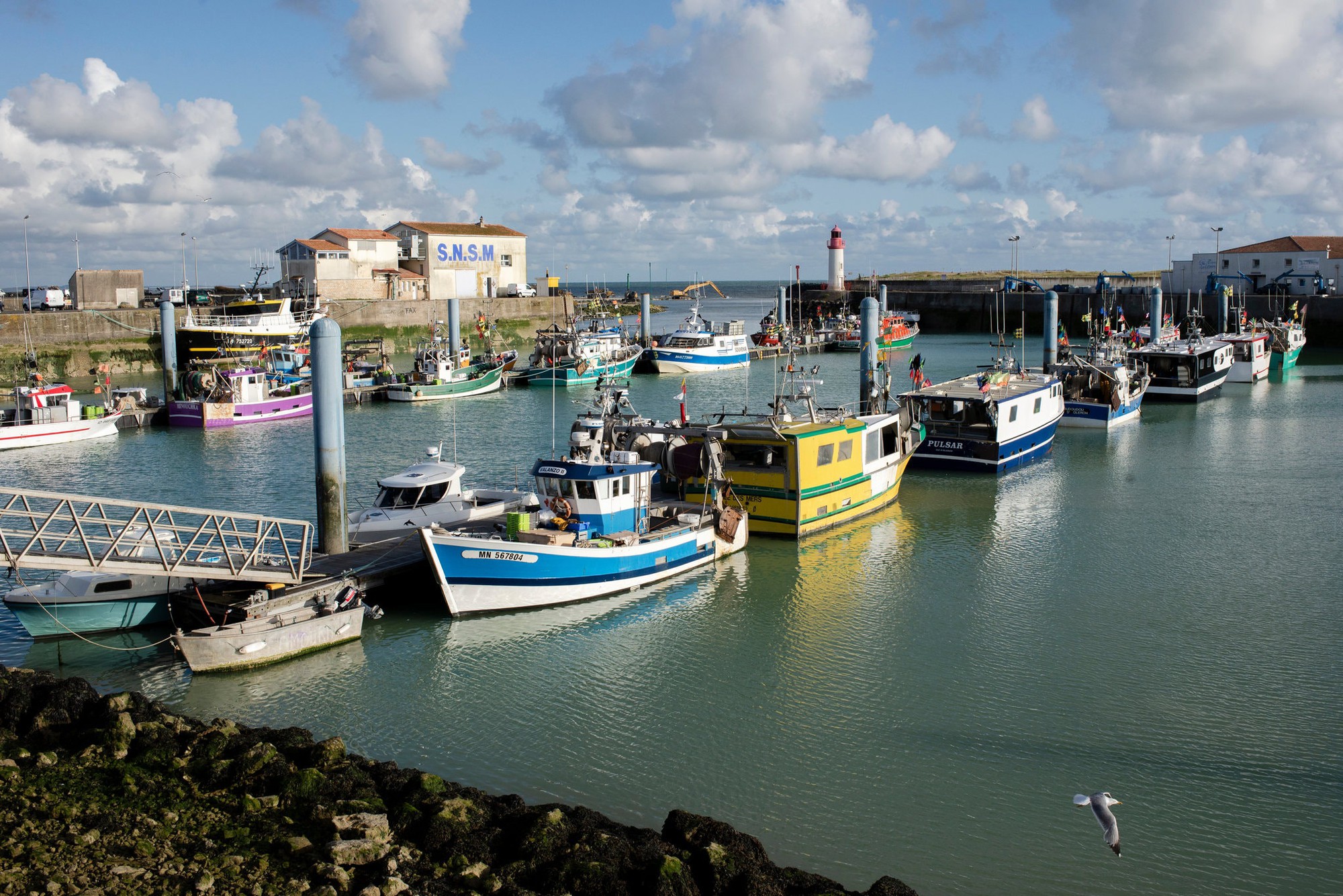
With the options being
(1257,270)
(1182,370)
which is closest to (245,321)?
(1182,370)

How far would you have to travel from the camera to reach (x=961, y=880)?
11.9 metres

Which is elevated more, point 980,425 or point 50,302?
point 50,302

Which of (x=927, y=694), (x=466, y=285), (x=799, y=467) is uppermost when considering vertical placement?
(x=466, y=285)

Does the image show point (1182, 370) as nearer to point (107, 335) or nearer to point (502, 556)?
point (502, 556)

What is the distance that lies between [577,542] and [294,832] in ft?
30.5

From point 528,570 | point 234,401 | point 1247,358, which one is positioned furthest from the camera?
point 1247,358

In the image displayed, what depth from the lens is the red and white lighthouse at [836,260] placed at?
10700 centimetres

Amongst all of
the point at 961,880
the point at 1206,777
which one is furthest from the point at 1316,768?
the point at 961,880

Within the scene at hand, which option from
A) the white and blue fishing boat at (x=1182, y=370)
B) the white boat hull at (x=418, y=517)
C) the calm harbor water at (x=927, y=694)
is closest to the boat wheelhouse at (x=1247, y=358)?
the white and blue fishing boat at (x=1182, y=370)

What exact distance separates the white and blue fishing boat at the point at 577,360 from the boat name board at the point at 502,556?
38181mm

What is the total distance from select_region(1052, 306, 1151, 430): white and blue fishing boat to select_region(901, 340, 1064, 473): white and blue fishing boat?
6.44 m

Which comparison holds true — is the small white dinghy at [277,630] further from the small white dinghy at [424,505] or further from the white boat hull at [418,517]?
the small white dinghy at [424,505]

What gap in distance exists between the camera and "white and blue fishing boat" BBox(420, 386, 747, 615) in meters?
19.4

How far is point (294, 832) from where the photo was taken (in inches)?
462
